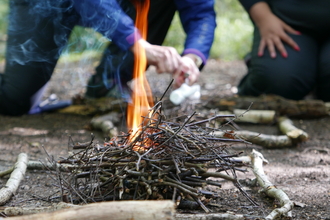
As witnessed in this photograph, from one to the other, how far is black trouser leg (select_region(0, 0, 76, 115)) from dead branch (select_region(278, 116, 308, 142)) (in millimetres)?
2287

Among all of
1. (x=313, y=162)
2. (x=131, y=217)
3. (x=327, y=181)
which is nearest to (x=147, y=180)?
(x=131, y=217)

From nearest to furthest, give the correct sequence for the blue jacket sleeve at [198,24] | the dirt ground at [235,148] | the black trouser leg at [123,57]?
1. the dirt ground at [235,148]
2. the black trouser leg at [123,57]
3. the blue jacket sleeve at [198,24]

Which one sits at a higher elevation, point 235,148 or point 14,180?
point 14,180

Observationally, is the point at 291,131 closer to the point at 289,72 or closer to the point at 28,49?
the point at 289,72

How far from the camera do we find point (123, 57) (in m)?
3.54

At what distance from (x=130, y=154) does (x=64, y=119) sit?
2.55 m

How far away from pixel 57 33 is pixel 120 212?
2.76 meters

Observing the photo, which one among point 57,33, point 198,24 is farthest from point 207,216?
point 57,33

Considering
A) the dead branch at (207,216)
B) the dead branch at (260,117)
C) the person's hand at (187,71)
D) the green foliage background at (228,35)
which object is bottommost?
the green foliage background at (228,35)

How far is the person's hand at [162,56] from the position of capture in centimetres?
303

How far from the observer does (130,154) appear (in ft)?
5.88

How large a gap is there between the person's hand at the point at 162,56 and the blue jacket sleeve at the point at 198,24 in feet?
1.92

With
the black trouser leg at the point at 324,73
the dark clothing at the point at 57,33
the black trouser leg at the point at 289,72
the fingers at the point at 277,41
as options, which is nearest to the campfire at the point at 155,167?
the dark clothing at the point at 57,33

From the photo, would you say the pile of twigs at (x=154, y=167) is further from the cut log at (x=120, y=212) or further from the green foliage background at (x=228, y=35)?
the green foliage background at (x=228, y=35)
